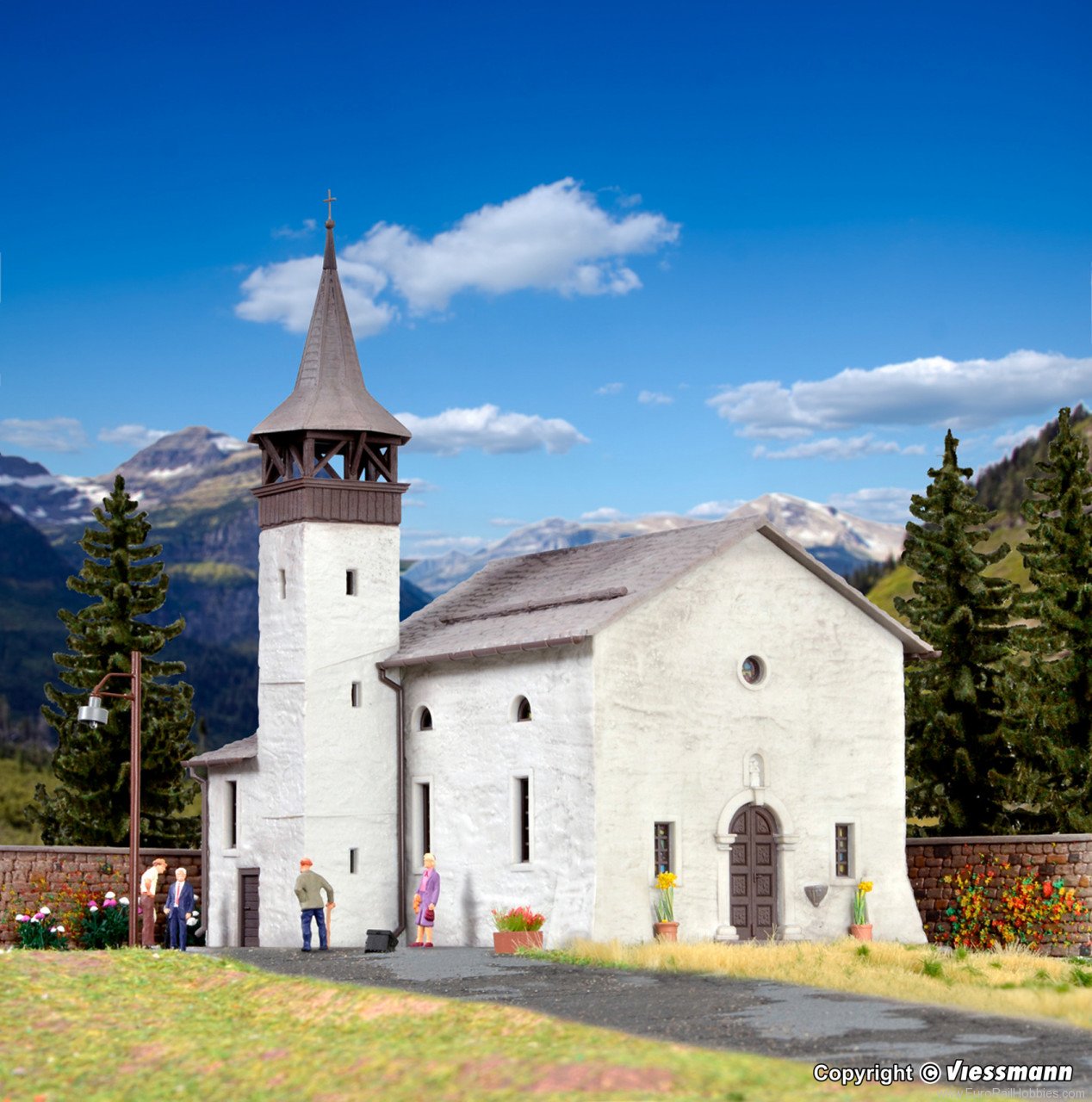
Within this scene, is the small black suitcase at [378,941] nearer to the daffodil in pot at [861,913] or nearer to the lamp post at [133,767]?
the lamp post at [133,767]

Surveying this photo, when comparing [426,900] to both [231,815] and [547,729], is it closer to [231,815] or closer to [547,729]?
[547,729]

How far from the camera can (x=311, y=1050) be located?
1725 centimetres

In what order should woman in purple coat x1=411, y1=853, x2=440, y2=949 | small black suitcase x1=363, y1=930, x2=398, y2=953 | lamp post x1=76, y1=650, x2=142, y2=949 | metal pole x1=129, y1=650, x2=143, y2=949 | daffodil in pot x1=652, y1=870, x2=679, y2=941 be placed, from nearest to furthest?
lamp post x1=76, y1=650, x2=142, y2=949 → daffodil in pot x1=652, y1=870, x2=679, y2=941 → metal pole x1=129, y1=650, x2=143, y2=949 → small black suitcase x1=363, y1=930, x2=398, y2=953 → woman in purple coat x1=411, y1=853, x2=440, y2=949

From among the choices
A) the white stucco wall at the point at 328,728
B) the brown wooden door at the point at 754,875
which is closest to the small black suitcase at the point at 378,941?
the white stucco wall at the point at 328,728

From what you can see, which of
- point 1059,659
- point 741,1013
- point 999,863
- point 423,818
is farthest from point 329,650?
point 741,1013

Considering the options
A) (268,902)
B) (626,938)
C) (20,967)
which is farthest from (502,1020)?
(268,902)

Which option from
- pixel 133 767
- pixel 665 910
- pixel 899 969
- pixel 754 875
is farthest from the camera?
pixel 754 875

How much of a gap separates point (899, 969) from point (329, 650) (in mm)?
14487

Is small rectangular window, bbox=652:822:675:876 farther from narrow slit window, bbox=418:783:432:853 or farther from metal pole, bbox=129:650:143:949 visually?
metal pole, bbox=129:650:143:949

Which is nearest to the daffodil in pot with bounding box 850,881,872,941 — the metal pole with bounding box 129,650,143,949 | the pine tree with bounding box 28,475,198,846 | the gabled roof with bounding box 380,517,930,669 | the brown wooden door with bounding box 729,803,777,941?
the brown wooden door with bounding box 729,803,777,941

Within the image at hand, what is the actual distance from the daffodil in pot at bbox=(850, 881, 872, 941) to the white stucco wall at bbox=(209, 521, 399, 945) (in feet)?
30.1

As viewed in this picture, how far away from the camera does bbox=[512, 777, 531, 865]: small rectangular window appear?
30.6 meters

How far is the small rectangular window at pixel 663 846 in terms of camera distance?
96.1ft

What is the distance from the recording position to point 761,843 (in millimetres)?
30578
